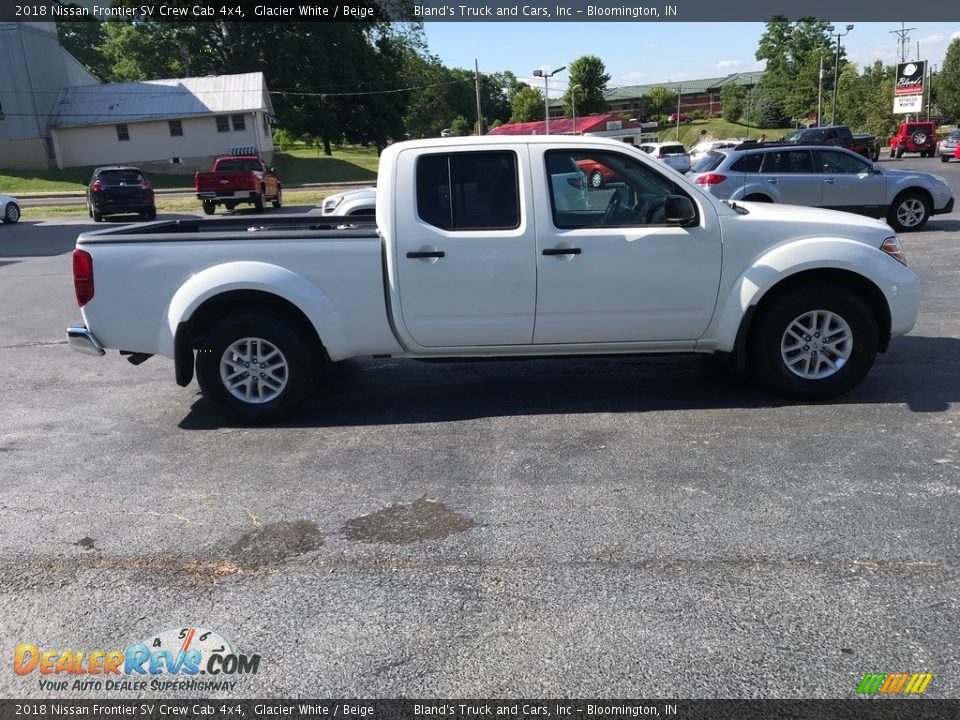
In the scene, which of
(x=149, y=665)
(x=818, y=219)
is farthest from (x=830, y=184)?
(x=149, y=665)

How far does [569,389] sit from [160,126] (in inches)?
1962

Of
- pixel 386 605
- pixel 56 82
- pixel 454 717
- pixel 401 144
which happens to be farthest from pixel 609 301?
pixel 56 82

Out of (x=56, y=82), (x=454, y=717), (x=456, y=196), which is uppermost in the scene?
(x=56, y=82)

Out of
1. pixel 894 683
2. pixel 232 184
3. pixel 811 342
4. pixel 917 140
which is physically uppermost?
pixel 232 184

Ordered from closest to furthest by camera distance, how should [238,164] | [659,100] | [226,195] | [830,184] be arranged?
[830,184], [226,195], [238,164], [659,100]

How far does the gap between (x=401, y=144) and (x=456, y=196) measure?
58 centimetres

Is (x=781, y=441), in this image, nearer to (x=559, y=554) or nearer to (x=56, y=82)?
(x=559, y=554)

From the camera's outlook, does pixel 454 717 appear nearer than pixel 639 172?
Yes

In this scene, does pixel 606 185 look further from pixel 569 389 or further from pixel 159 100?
pixel 159 100

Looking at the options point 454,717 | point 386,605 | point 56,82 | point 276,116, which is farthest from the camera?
point 276,116

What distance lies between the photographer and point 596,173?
602 centimetres

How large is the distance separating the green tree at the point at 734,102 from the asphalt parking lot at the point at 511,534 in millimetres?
102649

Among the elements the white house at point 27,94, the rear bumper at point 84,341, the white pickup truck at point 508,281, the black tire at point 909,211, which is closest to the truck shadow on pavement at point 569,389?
the white pickup truck at point 508,281

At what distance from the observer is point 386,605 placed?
3.68m
